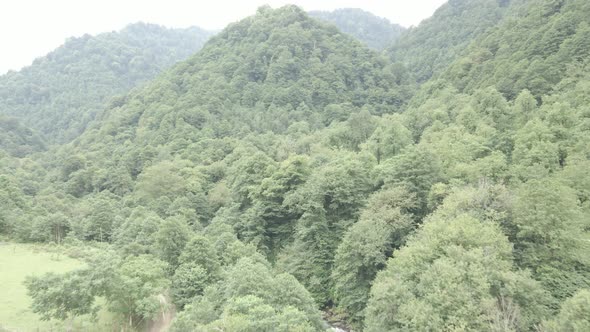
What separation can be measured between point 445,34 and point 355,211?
114 m

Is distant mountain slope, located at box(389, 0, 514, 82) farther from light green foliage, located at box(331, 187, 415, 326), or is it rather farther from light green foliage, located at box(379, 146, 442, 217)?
light green foliage, located at box(331, 187, 415, 326)

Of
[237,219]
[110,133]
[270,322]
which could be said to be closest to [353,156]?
[237,219]

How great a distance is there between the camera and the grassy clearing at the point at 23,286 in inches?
914

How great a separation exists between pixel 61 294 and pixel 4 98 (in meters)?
179

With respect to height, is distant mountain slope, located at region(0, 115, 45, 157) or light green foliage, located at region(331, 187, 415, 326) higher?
distant mountain slope, located at region(0, 115, 45, 157)

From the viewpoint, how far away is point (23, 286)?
28.8m

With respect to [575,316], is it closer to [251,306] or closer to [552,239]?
[552,239]

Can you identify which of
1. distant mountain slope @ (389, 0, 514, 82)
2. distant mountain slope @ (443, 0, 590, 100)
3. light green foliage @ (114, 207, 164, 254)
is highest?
distant mountain slope @ (389, 0, 514, 82)

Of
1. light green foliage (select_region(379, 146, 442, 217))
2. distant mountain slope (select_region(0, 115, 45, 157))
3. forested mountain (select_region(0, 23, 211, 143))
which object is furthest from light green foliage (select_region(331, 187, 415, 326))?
forested mountain (select_region(0, 23, 211, 143))

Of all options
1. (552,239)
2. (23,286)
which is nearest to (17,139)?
(23,286)

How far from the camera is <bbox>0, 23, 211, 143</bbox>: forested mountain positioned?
5689 inches

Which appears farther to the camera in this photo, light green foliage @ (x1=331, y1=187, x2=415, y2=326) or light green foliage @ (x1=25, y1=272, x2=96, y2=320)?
light green foliage @ (x1=331, y1=187, x2=415, y2=326)

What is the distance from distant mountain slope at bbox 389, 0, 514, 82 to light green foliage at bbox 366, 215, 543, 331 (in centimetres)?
9503

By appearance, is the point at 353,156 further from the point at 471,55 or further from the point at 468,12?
the point at 468,12
